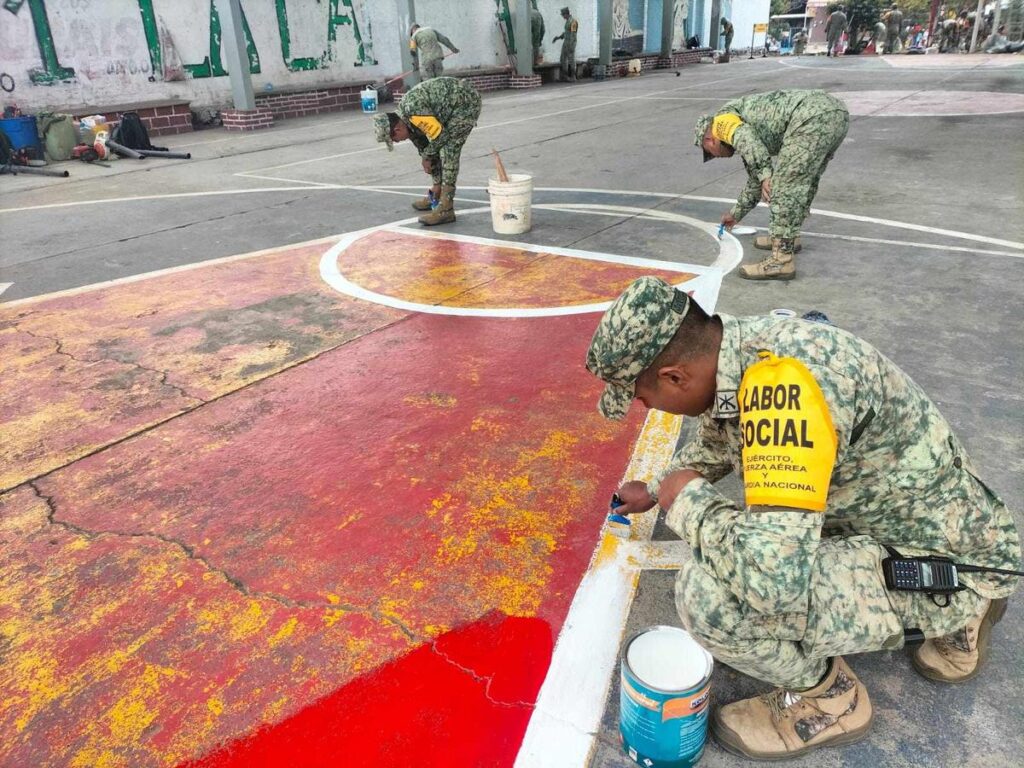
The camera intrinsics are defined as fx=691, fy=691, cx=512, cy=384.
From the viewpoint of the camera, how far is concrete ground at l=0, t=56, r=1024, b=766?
2014mm

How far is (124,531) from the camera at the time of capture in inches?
109

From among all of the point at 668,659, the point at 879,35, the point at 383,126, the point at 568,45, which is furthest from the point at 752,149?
the point at 879,35

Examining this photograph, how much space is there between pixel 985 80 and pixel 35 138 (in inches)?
831

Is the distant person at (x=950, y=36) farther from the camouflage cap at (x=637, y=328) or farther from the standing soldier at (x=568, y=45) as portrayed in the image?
the camouflage cap at (x=637, y=328)

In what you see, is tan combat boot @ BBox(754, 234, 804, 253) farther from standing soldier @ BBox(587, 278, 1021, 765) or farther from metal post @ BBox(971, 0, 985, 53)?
metal post @ BBox(971, 0, 985, 53)

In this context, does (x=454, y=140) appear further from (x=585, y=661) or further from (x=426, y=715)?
(x=426, y=715)

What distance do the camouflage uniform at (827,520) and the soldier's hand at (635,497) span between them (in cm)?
36

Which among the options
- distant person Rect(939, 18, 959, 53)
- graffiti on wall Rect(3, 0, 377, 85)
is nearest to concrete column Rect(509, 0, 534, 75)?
graffiti on wall Rect(3, 0, 377, 85)

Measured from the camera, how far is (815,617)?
1.64m

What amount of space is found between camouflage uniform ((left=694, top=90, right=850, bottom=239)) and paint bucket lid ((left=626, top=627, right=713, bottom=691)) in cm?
391

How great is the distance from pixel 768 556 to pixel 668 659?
0.44 metres

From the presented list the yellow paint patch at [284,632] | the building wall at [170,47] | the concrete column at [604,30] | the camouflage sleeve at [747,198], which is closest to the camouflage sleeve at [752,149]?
the camouflage sleeve at [747,198]

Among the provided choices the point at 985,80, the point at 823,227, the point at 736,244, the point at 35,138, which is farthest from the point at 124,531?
the point at 985,80

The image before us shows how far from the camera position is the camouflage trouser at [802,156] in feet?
16.2
